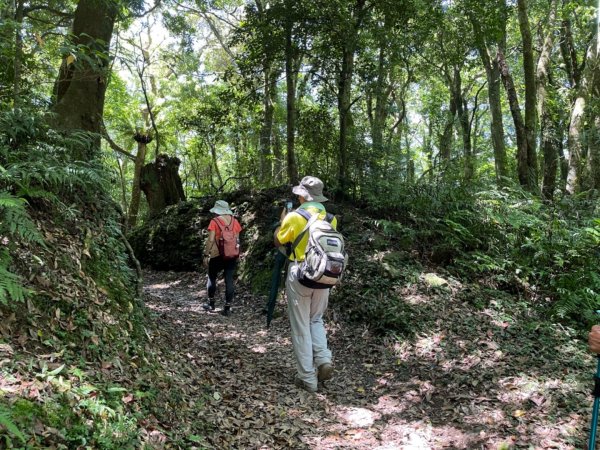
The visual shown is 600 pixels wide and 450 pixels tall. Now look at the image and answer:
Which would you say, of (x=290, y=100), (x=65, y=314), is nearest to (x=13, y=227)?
(x=65, y=314)

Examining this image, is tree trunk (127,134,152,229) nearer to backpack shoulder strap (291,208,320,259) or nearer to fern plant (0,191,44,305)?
backpack shoulder strap (291,208,320,259)

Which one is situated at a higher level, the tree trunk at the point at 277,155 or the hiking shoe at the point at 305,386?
the tree trunk at the point at 277,155

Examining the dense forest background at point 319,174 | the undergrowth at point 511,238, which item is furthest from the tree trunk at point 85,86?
the undergrowth at point 511,238

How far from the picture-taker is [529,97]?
35.8ft

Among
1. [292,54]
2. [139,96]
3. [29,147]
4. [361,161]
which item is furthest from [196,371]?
[139,96]

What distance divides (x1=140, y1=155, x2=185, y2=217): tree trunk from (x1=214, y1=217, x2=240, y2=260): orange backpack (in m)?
6.85

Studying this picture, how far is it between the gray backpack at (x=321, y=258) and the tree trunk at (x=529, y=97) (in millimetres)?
7538

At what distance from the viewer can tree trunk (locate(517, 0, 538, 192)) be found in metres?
10.7

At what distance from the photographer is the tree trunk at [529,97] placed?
1071cm

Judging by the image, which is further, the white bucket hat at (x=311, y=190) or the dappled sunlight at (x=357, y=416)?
the white bucket hat at (x=311, y=190)

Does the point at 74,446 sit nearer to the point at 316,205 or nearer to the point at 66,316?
the point at 66,316

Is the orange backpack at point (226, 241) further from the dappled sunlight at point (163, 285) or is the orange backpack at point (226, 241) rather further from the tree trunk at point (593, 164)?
the tree trunk at point (593, 164)

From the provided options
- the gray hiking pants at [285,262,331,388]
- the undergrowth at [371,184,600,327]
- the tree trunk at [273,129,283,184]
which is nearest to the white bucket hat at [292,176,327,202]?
the gray hiking pants at [285,262,331,388]

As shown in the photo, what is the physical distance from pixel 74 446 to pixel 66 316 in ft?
4.61
